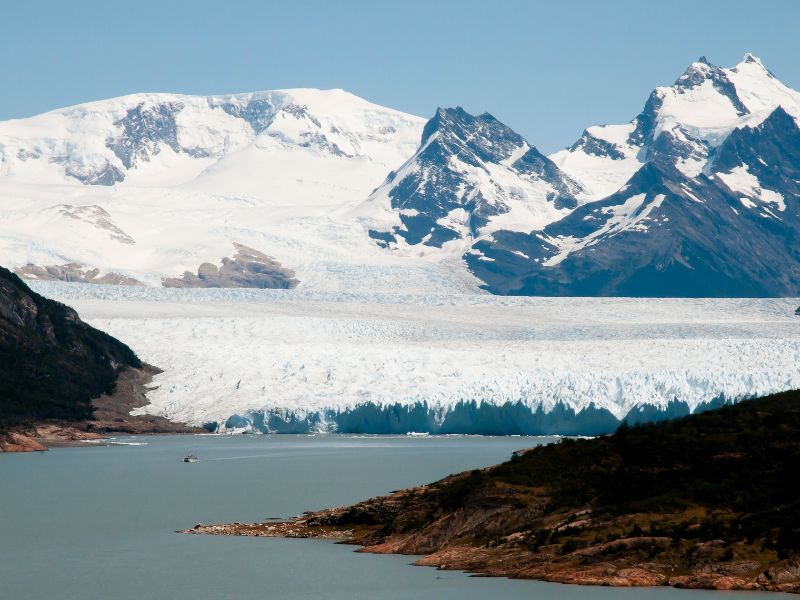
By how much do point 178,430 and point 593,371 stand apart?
29.4 m

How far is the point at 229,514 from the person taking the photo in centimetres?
5162

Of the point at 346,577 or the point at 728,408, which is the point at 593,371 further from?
the point at 346,577

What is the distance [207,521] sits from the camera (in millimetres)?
49625

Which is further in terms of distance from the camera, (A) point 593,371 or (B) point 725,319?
(B) point 725,319

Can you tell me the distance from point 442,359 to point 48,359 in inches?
1224

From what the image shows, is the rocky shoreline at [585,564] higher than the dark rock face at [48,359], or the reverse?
the dark rock face at [48,359]

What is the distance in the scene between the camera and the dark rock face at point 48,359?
353ft

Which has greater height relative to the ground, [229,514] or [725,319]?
[725,319]

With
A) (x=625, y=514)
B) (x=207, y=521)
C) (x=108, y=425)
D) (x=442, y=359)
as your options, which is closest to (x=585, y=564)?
(x=625, y=514)

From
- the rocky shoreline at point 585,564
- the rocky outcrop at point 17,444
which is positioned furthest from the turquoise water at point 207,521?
the rocky outcrop at point 17,444

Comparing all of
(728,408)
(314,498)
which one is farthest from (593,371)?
(728,408)

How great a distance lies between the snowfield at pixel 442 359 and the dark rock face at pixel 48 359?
9.76ft

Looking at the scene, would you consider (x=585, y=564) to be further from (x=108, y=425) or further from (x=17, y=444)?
(x=108, y=425)

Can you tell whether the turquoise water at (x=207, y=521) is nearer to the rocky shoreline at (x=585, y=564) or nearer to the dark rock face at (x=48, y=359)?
the rocky shoreline at (x=585, y=564)
